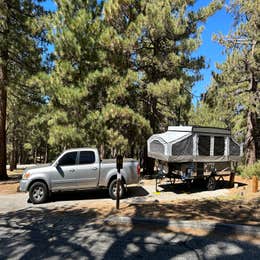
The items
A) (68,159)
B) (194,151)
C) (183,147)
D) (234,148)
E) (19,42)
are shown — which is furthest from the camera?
(19,42)

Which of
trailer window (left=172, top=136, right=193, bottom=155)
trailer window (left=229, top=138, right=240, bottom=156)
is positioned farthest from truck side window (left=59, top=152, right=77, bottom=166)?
trailer window (left=229, top=138, right=240, bottom=156)

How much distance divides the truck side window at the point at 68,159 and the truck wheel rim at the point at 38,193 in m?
1.11

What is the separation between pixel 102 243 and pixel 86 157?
4.93m

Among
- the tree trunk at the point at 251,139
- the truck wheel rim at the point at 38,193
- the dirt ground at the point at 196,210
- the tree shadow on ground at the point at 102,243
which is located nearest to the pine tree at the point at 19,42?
the truck wheel rim at the point at 38,193

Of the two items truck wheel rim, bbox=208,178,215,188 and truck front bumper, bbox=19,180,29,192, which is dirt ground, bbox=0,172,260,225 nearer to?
truck front bumper, bbox=19,180,29,192

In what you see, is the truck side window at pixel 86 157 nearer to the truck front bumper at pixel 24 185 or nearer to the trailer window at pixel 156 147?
the truck front bumper at pixel 24 185

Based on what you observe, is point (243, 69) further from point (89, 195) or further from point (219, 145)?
point (89, 195)

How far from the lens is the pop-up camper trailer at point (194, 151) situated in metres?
11.0

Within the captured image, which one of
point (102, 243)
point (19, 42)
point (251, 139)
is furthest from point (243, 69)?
point (102, 243)

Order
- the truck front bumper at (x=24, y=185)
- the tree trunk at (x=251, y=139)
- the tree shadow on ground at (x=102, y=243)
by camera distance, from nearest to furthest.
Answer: the tree shadow on ground at (x=102, y=243), the truck front bumper at (x=24, y=185), the tree trunk at (x=251, y=139)

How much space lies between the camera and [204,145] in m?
11.6

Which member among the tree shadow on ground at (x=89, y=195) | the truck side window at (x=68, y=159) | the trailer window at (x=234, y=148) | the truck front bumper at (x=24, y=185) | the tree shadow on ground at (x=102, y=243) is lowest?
the tree shadow on ground at (x=89, y=195)

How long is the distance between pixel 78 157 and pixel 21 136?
25.4 meters

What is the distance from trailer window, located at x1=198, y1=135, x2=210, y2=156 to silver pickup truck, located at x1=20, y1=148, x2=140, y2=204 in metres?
3.23
